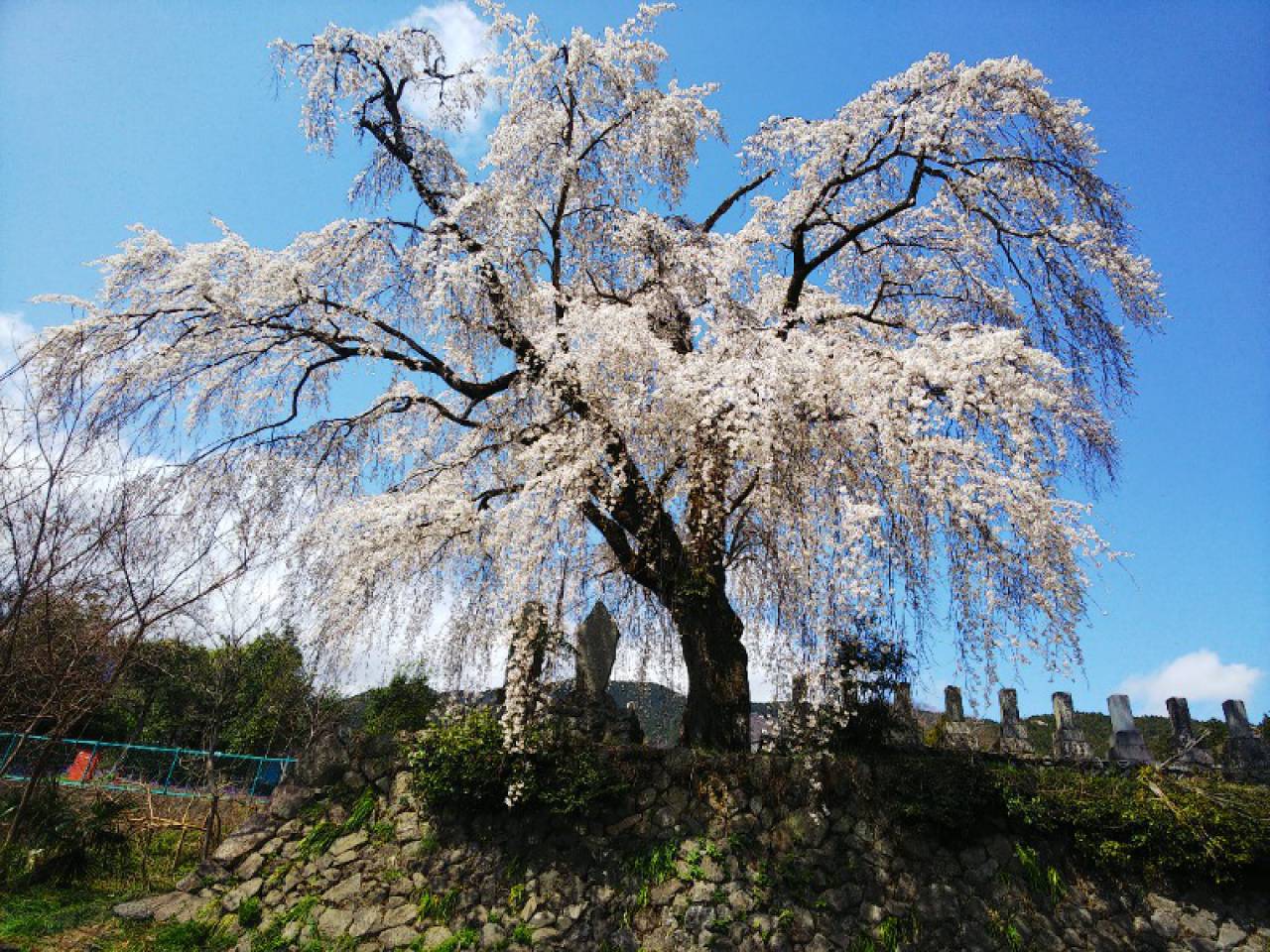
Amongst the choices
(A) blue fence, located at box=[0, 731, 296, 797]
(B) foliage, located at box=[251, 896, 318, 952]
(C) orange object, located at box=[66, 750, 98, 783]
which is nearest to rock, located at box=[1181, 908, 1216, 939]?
(B) foliage, located at box=[251, 896, 318, 952]

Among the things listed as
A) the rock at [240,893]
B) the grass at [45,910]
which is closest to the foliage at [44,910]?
the grass at [45,910]

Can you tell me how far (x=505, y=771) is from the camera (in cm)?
731

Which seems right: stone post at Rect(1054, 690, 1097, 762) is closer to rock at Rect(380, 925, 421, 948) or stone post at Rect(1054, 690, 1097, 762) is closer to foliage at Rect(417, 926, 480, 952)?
foliage at Rect(417, 926, 480, 952)

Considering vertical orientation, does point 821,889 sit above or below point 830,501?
below

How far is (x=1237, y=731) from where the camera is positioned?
37.9ft

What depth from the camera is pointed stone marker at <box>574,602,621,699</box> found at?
8.62m

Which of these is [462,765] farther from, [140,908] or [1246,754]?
[1246,754]

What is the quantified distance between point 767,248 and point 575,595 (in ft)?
17.0

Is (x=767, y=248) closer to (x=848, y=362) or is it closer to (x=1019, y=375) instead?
(x=848, y=362)

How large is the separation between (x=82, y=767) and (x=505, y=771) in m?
11.1

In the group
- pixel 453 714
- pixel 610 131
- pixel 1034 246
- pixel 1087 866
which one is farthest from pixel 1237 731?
pixel 610 131

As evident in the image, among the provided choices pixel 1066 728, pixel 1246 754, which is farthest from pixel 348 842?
pixel 1246 754

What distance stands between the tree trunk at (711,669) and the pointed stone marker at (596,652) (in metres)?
1.09

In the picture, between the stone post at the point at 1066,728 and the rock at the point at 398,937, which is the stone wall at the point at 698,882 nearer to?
the rock at the point at 398,937
